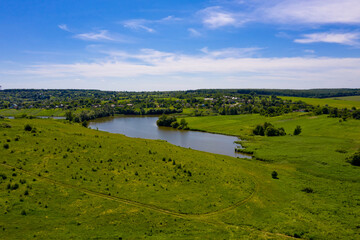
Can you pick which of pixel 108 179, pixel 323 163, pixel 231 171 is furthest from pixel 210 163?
pixel 323 163

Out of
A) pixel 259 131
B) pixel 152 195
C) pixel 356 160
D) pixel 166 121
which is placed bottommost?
pixel 356 160

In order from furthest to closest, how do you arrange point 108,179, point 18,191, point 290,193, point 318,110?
1. point 318,110
2. point 290,193
3. point 108,179
4. point 18,191

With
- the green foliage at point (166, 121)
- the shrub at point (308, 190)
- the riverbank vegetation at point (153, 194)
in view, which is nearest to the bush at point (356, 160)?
the riverbank vegetation at point (153, 194)

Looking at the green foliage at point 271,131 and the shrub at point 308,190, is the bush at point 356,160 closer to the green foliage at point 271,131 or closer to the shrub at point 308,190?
the shrub at point 308,190

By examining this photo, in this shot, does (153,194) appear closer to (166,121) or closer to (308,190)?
(308,190)

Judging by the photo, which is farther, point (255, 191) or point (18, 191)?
point (255, 191)

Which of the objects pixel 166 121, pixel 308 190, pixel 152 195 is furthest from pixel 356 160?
pixel 166 121

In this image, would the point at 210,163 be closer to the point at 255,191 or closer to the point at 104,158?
the point at 255,191

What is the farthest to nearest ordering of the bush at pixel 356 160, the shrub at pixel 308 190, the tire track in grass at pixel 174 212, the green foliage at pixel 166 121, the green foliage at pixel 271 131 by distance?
1. the green foliage at pixel 166 121
2. the green foliage at pixel 271 131
3. the bush at pixel 356 160
4. the shrub at pixel 308 190
5. the tire track in grass at pixel 174 212

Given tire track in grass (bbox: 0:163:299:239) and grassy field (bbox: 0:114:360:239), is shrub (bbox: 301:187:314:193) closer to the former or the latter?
grassy field (bbox: 0:114:360:239)
